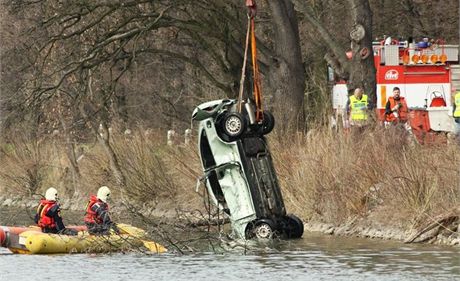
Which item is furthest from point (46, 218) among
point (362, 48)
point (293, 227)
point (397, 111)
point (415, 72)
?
point (415, 72)

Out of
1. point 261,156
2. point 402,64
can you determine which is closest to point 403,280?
point 261,156

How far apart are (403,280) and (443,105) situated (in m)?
17.0

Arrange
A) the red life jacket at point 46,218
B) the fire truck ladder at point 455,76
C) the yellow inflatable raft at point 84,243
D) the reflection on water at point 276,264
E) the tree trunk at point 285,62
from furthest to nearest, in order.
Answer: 1. the fire truck ladder at point 455,76
2. the tree trunk at point 285,62
3. the red life jacket at point 46,218
4. the yellow inflatable raft at point 84,243
5. the reflection on water at point 276,264

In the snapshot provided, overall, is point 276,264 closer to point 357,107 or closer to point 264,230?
point 264,230

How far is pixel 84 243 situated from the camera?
79.9ft

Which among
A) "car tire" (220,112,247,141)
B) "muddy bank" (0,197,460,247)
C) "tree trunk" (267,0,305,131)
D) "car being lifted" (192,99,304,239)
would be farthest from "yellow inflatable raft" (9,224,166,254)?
"tree trunk" (267,0,305,131)

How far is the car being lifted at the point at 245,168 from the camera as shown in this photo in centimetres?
2367

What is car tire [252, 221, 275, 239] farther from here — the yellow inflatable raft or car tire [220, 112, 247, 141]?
the yellow inflatable raft

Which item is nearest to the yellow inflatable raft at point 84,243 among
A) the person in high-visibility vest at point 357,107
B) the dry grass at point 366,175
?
the dry grass at point 366,175

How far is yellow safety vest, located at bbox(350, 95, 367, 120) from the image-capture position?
3040cm

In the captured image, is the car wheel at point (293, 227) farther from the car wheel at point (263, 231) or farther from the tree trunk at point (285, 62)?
the tree trunk at point (285, 62)

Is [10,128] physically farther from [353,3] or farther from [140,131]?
[353,3]

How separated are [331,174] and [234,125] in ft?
11.4

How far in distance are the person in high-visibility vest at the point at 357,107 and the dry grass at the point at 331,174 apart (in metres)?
1.55
